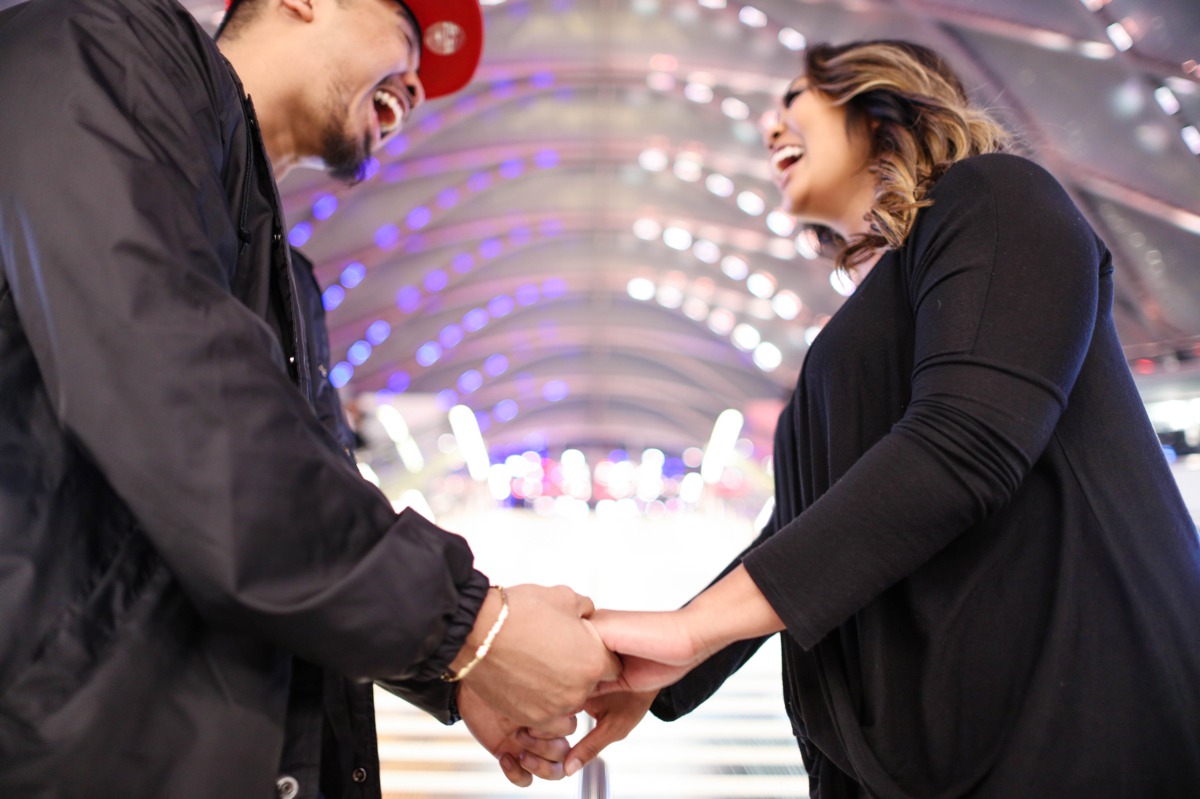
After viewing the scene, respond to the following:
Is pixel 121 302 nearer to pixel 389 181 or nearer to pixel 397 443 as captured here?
pixel 397 443

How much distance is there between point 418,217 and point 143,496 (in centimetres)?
2520

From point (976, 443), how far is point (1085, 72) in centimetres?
1648

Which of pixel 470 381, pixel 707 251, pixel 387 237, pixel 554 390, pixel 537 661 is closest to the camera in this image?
→ pixel 537 661

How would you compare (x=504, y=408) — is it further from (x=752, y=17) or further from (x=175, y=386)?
(x=175, y=386)

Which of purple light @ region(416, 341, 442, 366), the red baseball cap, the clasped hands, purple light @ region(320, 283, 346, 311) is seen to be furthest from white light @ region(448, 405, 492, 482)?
the clasped hands

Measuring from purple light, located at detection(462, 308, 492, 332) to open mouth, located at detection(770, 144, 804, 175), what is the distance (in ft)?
103

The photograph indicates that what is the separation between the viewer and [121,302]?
1357 millimetres

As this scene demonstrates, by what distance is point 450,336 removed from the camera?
35.2 m

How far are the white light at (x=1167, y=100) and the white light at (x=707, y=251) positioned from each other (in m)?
14.8

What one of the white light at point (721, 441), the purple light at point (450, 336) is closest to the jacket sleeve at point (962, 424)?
the white light at point (721, 441)

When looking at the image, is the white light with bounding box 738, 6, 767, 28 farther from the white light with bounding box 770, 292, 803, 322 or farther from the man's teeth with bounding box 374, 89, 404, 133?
the man's teeth with bounding box 374, 89, 404, 133

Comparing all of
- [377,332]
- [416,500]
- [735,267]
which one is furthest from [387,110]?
[377,332]

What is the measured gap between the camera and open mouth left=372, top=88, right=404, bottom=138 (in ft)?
10.0

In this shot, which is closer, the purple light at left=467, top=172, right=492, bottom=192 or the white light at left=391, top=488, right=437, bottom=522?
the white light at left=391, top=488, right=437, bottom=522
